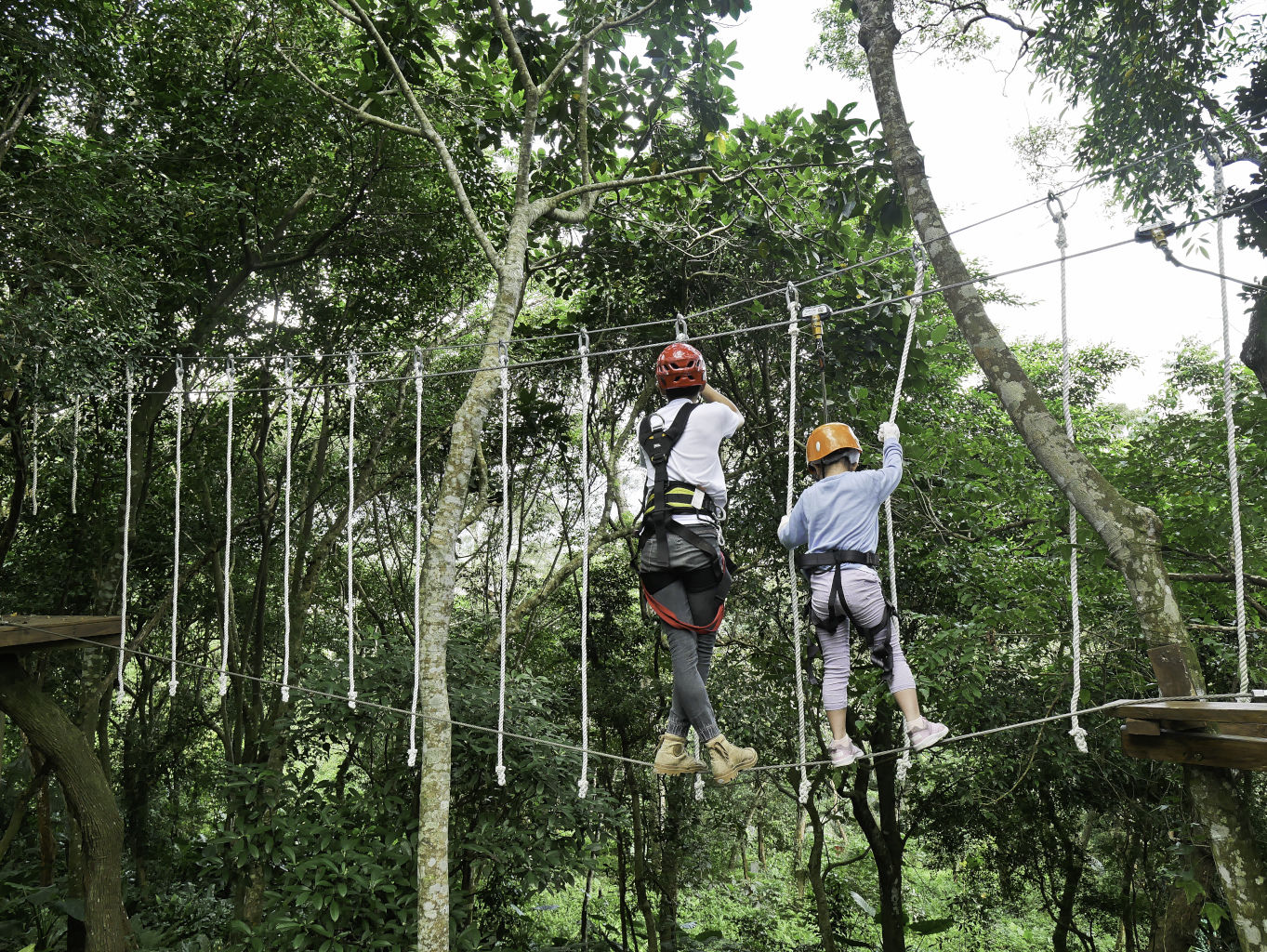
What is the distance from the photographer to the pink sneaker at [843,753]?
7.50 feet

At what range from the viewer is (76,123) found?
14.6ft

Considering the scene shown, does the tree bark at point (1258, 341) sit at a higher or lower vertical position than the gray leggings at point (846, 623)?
higher

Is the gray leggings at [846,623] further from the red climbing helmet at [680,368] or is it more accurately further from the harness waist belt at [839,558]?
the red climbing helmet at [680,368]

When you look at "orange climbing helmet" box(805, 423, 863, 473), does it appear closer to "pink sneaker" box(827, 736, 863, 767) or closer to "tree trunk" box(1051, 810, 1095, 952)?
"pink sneaker" box(827, 736, 863, 767)

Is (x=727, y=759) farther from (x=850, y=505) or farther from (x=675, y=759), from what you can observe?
(x=850, y=505)

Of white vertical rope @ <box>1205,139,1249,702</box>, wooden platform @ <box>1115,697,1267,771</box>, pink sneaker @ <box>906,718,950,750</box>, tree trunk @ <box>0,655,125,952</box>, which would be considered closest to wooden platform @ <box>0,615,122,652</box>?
tree trunk @ <box>0,655,125,952</box>

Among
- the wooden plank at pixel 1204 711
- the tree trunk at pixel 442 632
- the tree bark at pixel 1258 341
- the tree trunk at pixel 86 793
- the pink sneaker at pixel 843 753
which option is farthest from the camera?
the tree trunk at pixel 86 793

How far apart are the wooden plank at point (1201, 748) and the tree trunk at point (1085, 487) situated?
0.63ft

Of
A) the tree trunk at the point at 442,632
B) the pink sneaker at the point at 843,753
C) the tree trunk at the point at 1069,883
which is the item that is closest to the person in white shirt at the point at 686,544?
the pink sneaker at the point at 843,753

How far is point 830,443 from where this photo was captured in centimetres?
247

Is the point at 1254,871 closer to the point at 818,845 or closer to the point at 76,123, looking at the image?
the point at 818,845

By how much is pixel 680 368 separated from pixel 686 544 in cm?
54

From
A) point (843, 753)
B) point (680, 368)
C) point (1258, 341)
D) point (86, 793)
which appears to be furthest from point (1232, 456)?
point (86, 793)

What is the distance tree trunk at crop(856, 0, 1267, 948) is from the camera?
238 cm
